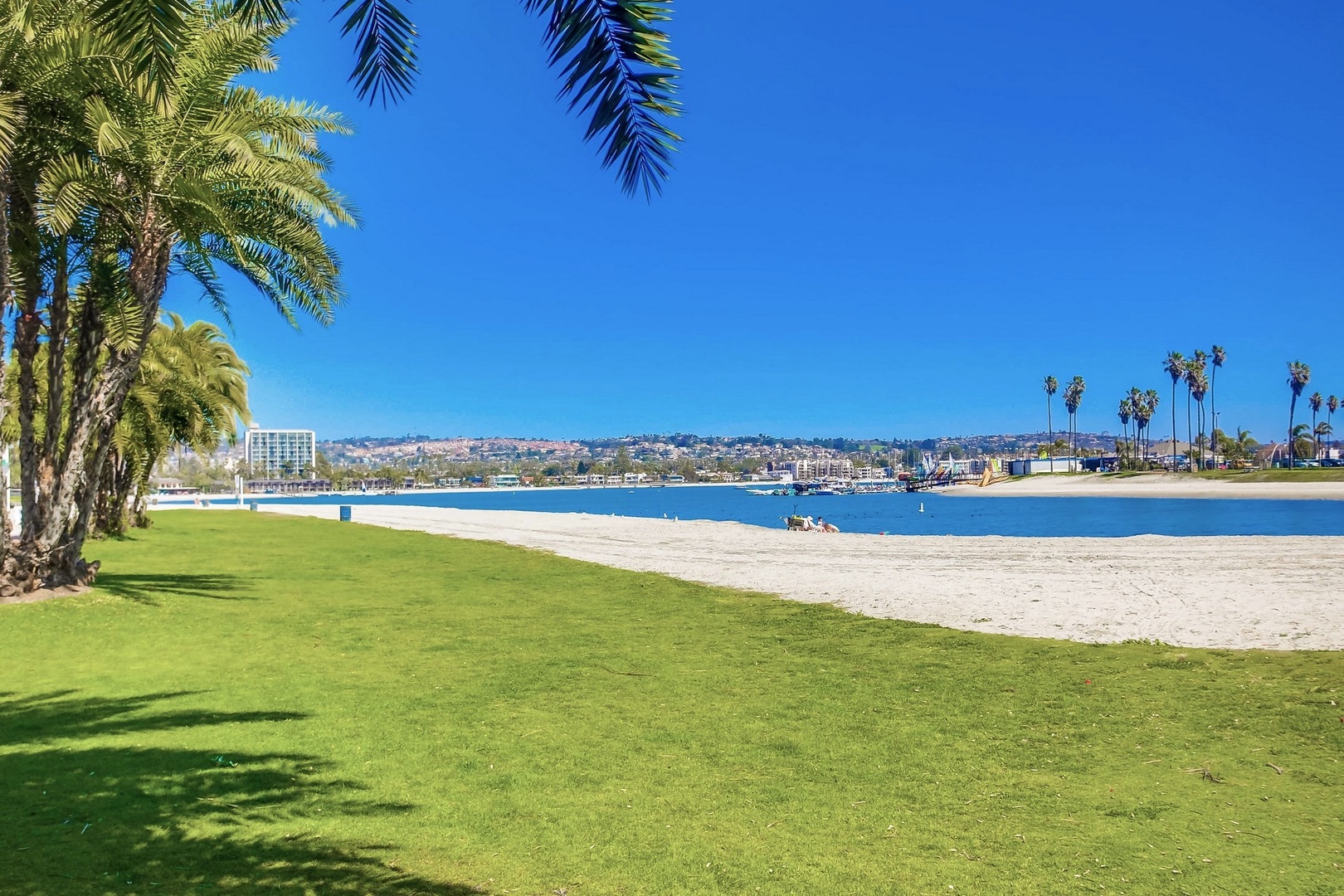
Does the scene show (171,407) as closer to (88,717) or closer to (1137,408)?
(88,717)

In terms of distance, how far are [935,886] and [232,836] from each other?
3333mm

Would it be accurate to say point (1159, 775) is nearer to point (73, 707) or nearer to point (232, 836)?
point (232, 836)

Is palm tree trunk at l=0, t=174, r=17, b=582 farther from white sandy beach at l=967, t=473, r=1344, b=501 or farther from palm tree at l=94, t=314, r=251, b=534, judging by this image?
white sandy beach at l=967, t=473, r=1344, b=501

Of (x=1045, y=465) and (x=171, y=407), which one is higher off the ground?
(x=171, y=407)

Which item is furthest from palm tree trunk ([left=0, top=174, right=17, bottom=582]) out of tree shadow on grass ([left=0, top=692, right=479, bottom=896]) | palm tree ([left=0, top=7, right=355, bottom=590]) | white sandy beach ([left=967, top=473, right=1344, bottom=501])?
white sandy beach ([left=967, top=473, right=1344, bottom=501])

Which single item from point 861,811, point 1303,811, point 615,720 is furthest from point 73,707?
point 1303,811

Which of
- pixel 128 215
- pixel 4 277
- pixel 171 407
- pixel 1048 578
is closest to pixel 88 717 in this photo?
pixel 4 277

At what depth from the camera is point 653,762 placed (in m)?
5.40

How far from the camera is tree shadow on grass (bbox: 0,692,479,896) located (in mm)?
3627

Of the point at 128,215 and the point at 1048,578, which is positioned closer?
the point at 128,215

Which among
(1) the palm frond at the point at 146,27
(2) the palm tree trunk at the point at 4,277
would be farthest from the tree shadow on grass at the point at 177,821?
(2) the palm tree trunk at the point at 4,277

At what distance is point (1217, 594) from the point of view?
13.8 meters

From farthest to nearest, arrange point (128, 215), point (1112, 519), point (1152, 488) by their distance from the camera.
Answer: point (1152, 488), point (1112, 519), point (128, 215)

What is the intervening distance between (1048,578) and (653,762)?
13.9 metres
